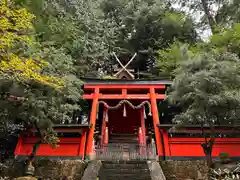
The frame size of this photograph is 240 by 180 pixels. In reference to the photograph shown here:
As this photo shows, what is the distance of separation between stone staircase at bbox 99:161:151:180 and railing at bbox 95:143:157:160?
3.84 feet

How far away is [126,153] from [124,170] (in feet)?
8.29

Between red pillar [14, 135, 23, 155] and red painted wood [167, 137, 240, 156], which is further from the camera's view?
red pillar [14, 135, 23, 155]

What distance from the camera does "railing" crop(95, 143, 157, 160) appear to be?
10.4 metres

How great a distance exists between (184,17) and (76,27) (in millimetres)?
8562

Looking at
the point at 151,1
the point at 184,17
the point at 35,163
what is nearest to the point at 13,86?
the point at 35,163

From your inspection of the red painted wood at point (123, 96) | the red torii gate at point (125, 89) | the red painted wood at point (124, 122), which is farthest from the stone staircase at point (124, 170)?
the red painted wood at point (124, 122)

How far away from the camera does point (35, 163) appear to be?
955cm

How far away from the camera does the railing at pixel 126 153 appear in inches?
410

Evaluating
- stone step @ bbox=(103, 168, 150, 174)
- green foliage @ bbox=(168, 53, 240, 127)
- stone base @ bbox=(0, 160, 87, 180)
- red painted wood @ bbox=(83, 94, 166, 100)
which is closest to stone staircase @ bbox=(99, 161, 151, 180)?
stone step @ bbox=(103, 168, 150, 174)

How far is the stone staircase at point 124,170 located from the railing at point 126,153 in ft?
3.84

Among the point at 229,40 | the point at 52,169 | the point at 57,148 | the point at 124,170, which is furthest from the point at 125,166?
the point at 229,40

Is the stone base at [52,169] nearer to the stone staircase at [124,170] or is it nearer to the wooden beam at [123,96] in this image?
the stone staircase at [124,170]

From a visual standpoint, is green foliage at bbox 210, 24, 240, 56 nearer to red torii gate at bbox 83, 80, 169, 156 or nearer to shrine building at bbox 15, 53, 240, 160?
shrine building at bbox 15, 53, 240, 160

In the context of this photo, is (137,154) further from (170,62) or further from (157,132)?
(170,62)
